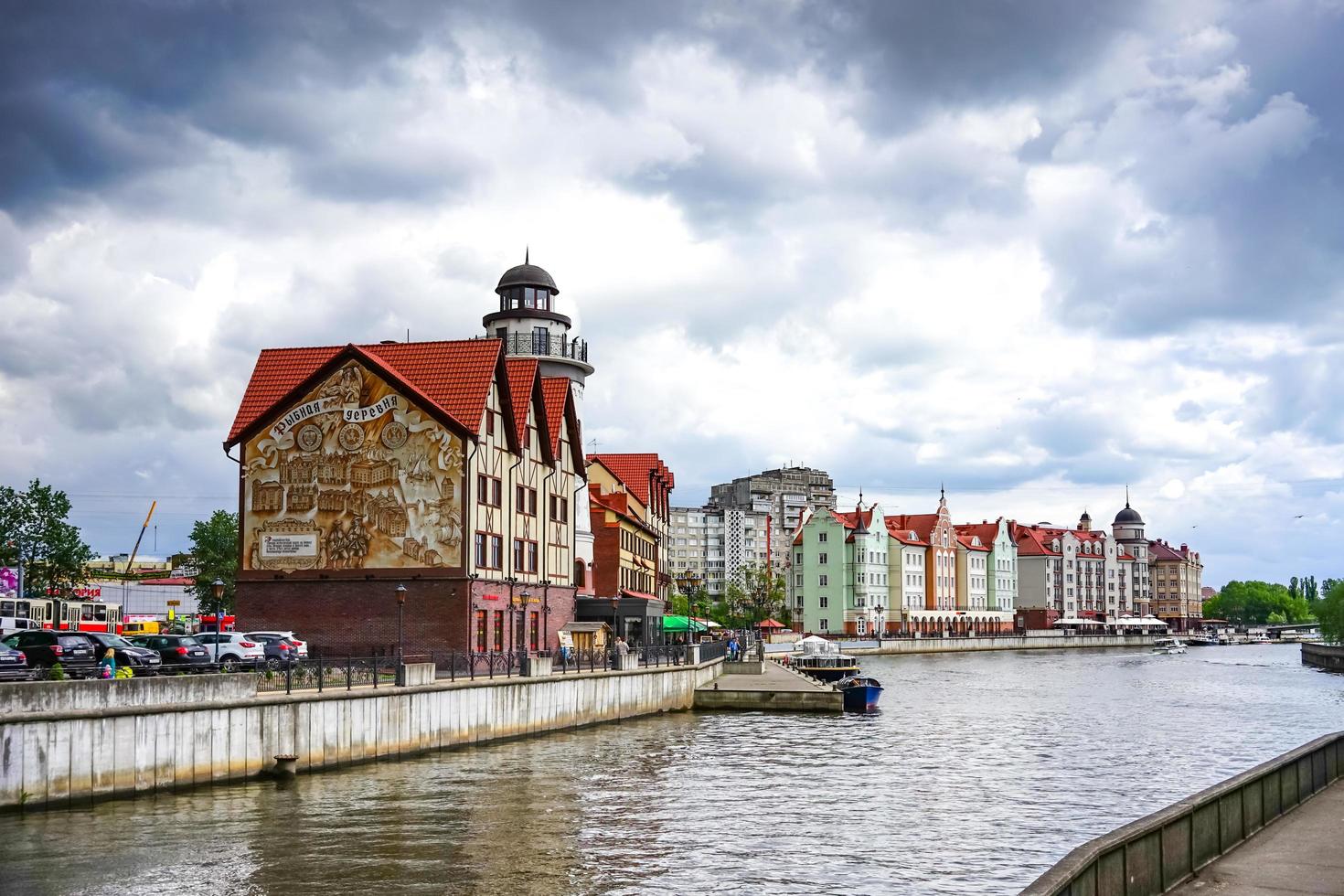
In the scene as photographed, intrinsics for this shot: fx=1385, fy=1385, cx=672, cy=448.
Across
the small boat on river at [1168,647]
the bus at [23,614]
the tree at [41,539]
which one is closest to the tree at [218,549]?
the tree at [41,539]

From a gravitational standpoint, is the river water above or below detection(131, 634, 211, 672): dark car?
below

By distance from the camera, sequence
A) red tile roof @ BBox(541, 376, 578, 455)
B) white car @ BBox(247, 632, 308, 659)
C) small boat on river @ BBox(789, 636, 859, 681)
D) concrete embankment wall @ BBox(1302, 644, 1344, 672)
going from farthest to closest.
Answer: concrete embankment wall @ BBox(1302, 644, 1344, 672)
small boat on river @ BBox(789, 636, 859, 681)
red tile roof @ BBox(541, 376, 578, 455)
white car @ BBox(247, 632, 308, 659)

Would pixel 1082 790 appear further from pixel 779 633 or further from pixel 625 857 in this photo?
pixel 779 633

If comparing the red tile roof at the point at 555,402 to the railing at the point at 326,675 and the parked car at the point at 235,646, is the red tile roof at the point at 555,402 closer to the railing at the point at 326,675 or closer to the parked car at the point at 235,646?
the parked car at the point at 235,646

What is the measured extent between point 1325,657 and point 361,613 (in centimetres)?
10496

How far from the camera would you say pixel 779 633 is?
134625 millimetres

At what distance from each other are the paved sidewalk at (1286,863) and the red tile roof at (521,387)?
44039 mm

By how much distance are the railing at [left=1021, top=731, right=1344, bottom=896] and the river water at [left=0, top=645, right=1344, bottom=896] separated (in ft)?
18.3

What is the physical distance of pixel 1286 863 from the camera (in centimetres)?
1623

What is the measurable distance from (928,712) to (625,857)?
141 feet

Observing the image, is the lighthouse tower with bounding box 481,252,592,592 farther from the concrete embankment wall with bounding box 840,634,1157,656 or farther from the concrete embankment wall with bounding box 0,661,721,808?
the concrete embankment wall with bounding box 840,634,1157,656

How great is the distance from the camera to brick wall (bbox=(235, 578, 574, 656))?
175ft

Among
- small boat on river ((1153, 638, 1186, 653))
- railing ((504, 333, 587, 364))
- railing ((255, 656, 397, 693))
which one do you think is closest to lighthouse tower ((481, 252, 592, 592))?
railing ((504, 333, 587, 364))

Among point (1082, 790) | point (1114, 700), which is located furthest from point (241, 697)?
point (1114, 700)
